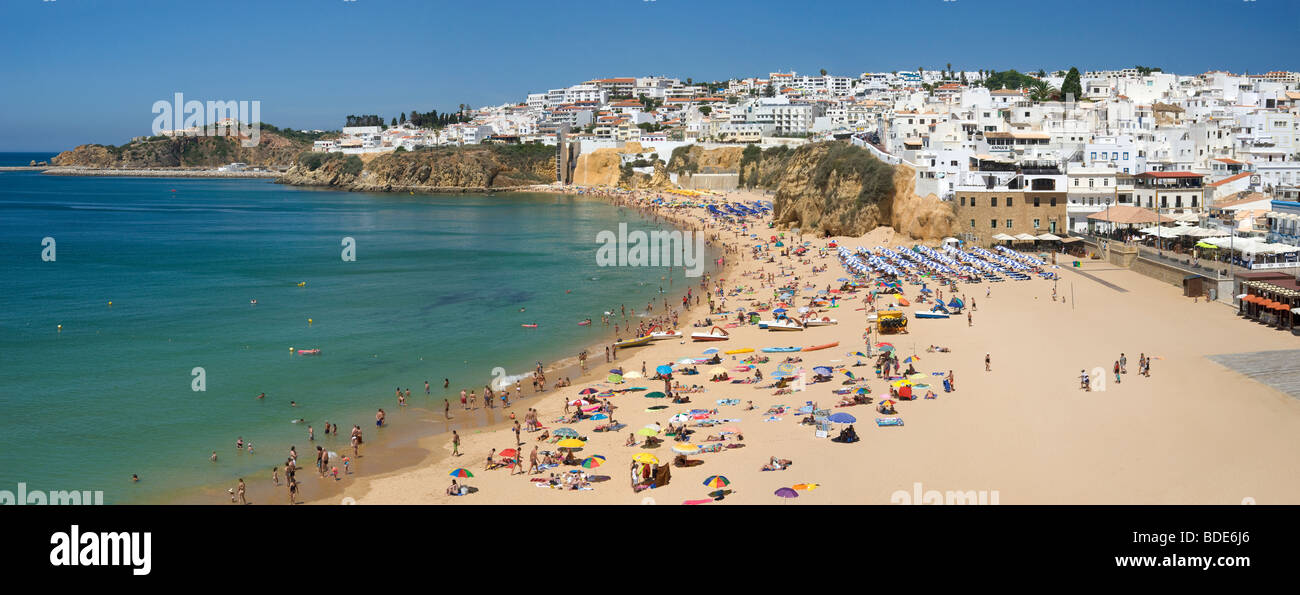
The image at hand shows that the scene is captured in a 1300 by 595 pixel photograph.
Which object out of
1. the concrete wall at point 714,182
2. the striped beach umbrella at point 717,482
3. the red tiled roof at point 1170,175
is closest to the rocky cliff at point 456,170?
the concrete wall at point 714,182

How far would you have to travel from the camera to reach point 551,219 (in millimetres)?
78375

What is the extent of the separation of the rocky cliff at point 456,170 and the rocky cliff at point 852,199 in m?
68.1

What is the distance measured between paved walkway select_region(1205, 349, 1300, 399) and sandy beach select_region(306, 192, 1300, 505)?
0.36m

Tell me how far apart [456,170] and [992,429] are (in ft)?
383

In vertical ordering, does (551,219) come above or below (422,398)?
above

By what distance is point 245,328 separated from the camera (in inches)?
1292

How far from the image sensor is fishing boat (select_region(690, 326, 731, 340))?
1126 inches

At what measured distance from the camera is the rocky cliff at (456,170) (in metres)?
127

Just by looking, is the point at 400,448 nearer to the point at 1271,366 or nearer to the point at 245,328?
the point at 245,328

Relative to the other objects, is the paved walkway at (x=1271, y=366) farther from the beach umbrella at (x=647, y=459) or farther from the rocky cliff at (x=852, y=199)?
the rocky cliff at (x=852, y=199)

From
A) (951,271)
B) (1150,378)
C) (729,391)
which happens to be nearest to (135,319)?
(729,391)

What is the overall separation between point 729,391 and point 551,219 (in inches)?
2258

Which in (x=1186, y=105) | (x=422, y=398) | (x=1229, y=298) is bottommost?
(x=422, y=398)

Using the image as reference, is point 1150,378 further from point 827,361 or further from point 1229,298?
point 1229,298
